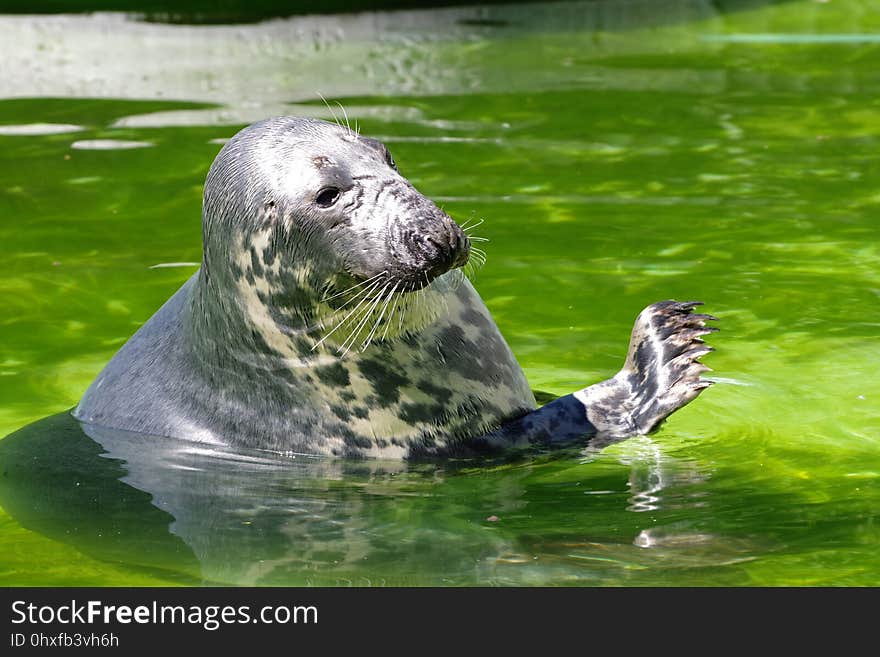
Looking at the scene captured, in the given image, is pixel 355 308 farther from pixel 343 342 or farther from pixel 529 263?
pixel 529 263

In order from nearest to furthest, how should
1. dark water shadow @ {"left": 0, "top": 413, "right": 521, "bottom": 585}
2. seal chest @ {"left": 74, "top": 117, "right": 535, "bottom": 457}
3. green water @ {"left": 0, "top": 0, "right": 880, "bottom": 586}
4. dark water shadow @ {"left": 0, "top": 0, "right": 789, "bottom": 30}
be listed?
dark water shadow @ {"left": 0, "top": 413, "right": 521, "bottom": 585} → green water @ {"left": 0, "top": 0, "right": 880, "bottom": 586} → seal chest @ {"left": 74, "top": 117, "right": 535, "bottom": 457} → dark water shadow @ {"left": 0, "top": 0, "right": 789, "bottom": 30}

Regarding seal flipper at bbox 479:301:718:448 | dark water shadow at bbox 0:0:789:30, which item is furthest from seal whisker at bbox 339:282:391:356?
dark water shadow at bbox 0:0:789:30

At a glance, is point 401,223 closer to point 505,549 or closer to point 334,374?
point 334,374

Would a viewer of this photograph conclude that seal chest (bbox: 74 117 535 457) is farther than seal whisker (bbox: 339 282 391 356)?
Yes

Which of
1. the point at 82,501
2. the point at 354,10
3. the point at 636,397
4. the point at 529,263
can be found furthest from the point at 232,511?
the point at 354,10

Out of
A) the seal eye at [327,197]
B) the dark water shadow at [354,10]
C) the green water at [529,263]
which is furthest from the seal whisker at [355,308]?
the dark water shadow at [354,10]

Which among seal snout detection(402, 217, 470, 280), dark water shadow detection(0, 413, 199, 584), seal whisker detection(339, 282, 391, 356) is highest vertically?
seal snout detection(402, 217, 470, 280)

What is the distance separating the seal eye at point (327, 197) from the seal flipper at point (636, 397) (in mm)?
994

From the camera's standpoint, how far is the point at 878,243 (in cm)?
845

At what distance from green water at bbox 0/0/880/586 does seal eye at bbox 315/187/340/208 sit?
912 mm

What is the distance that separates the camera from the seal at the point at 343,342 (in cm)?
569

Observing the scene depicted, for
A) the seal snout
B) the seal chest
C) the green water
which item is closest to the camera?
the green water

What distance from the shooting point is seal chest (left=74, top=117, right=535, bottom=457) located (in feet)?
18.6

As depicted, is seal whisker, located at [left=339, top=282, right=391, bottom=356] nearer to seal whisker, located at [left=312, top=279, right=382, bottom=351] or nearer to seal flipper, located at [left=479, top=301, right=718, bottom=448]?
seal whisker, located at [left=312, top=279, right=382, bottom=351]
